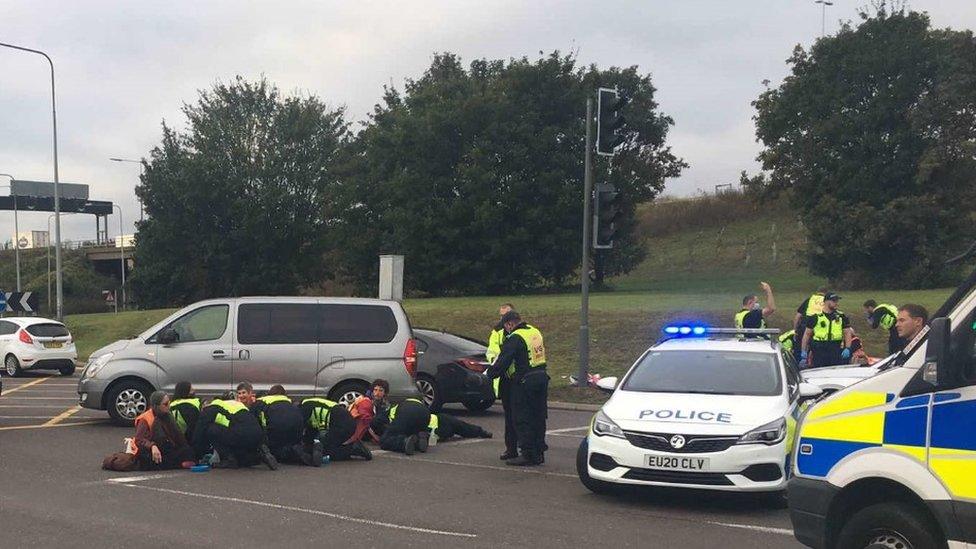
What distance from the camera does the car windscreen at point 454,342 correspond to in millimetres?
16484

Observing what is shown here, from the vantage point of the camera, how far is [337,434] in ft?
37.3

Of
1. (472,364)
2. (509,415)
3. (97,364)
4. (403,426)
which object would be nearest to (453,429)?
(403,426)

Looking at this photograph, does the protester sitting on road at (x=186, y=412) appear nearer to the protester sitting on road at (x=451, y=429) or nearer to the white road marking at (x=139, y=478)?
the white road marking at (x=139, y=478)

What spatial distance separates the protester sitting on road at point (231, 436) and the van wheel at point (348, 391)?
3.00 metres

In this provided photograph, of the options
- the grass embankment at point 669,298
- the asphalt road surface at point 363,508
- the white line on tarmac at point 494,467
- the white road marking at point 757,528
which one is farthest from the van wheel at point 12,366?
the white road marking at point 757,528

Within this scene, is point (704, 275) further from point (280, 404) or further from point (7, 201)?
point (7, 201)

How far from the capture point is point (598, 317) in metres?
28.0

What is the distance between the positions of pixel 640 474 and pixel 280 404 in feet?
14.6

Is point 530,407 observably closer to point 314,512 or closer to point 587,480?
point 587,480

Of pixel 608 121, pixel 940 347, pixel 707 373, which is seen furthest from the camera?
pixel 608 121

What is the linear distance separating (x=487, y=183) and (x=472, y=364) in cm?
3086

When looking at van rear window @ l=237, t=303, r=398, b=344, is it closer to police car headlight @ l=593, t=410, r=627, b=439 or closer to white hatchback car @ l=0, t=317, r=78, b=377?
police car headlight @ l=593, t=410, r=627, b=439

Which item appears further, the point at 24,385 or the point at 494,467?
the point at 24,385

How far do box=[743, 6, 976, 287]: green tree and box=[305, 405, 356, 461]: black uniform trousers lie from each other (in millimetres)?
34956
